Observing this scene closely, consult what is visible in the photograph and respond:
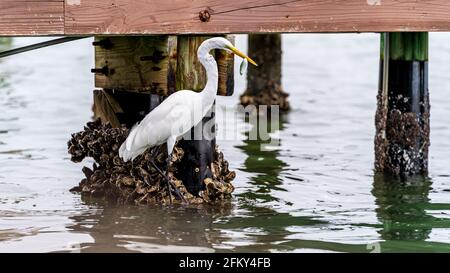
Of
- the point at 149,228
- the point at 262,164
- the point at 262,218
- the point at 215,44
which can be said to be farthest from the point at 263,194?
the point at 215,44

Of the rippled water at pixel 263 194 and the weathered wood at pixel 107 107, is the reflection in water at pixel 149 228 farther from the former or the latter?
the weathered wood at pixel 107 107

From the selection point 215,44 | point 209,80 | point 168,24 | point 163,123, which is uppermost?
point 168,24

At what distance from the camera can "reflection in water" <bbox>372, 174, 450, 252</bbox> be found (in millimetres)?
7355

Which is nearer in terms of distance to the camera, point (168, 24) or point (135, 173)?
point (168, 24)

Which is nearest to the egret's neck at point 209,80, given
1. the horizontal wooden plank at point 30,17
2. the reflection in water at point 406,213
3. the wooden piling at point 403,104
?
the horizontal wooden plank at point 30,17

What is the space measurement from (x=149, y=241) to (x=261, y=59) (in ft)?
19.1

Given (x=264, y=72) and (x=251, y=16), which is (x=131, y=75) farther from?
(x=264, y=72)

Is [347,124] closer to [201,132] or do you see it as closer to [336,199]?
[336,199]

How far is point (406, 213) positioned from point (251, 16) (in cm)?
208

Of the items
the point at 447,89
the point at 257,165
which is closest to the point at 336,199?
the point at 257,165

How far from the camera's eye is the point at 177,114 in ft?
25.4

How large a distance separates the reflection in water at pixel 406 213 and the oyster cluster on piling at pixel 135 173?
1.26 m

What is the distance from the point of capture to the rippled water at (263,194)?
7324 mm
